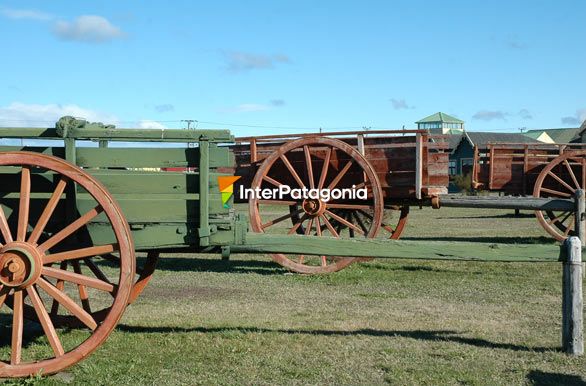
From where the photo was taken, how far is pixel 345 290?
8625 mm

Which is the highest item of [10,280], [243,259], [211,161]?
[211,161]

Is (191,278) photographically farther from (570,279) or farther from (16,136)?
(570,279)

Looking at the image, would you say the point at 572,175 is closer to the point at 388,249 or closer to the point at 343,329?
the point at 343,329

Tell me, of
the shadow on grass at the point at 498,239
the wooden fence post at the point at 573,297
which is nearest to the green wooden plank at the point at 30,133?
the wooden fence post at the point at 573,297

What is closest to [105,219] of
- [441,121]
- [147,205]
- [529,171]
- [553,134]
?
[147,205]

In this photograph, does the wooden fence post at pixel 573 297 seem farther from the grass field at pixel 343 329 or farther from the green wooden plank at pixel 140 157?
the green wooden plank at pixel 140 157

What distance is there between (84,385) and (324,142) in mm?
6019

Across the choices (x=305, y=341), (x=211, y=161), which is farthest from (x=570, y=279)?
(x=211, y=161)

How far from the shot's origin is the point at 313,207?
10188mm

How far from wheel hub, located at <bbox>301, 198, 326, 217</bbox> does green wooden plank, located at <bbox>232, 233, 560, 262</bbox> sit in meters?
4.81

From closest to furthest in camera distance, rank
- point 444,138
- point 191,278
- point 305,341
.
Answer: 1. point 305,341
2. point 191,278
3. point 444,138

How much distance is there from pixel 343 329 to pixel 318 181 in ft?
14.3

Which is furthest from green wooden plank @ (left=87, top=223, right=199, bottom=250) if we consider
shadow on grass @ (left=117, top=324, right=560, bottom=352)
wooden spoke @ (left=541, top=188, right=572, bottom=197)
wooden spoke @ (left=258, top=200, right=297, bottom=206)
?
wooden spoke @ (left=541, top=188, right=572, bottom=197)

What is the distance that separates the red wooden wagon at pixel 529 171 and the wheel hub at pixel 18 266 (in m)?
10.7
